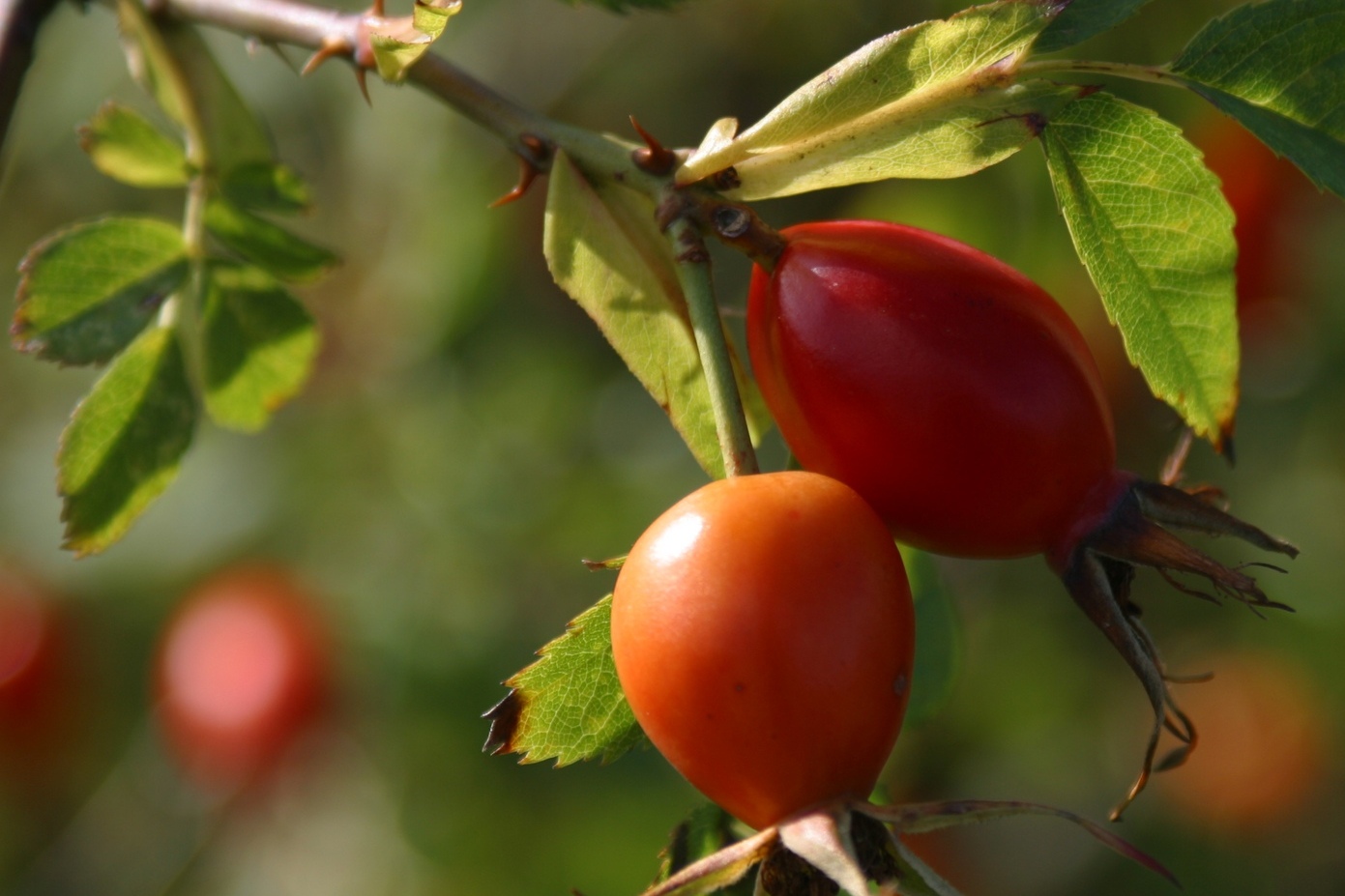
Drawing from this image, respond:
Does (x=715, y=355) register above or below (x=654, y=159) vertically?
below

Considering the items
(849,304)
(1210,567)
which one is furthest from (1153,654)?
(849,304)

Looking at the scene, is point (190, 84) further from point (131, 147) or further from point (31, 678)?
point (31, 678)

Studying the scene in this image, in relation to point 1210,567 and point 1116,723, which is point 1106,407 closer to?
point 1210,567

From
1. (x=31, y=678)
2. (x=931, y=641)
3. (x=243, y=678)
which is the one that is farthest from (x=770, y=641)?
(x=31, y=678)

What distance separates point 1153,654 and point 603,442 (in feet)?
6.83

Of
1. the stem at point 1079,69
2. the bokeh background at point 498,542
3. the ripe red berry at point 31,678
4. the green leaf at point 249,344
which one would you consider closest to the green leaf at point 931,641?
the stem at point 1079,69

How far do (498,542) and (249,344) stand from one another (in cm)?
138

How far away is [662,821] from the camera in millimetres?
2637

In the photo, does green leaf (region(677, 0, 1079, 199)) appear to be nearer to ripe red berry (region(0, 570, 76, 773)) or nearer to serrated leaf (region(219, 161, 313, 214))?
serrated leaf (region(219, 161, 313, 214))

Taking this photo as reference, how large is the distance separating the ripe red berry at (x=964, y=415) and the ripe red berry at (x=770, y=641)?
0.08 meters

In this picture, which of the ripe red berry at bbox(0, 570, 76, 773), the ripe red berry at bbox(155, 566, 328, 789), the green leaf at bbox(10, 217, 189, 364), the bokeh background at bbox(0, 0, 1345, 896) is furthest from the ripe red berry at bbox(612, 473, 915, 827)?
the ripe red berry at bbox(0, 570, 76, 773)

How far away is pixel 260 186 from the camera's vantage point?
1508 millimetres

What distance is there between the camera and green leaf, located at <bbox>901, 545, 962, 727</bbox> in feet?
4.42

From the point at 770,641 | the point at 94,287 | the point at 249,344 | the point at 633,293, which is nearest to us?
the point at 770,641
